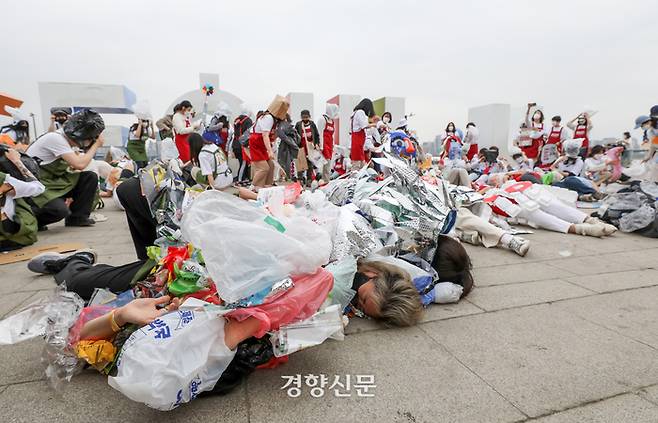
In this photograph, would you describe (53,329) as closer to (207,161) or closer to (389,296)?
(389,296)

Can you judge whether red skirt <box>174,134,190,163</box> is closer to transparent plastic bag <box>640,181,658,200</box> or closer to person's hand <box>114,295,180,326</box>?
person's hand <box>114,295,180,326</box>

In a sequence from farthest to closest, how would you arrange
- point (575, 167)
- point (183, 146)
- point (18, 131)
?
point (575, 167) < point (183, 146) < point (18, 131)

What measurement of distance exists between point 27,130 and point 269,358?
6.12 metres

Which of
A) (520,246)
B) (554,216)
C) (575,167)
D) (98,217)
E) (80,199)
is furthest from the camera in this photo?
(575,167)

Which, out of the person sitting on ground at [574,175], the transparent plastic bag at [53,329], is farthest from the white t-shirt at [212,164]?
the person sitting on ground at [574,175]

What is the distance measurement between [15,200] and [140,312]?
132 inches

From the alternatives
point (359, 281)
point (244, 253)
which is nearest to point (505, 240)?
point (359, 281)

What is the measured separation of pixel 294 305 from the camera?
1.42m

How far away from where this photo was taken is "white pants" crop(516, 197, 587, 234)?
4.41 meters

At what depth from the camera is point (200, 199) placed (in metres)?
1.71

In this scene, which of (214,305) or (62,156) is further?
(62,156)

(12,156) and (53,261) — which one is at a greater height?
(12,156)

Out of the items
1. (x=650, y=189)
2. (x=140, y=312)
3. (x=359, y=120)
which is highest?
(x=359, y=120)

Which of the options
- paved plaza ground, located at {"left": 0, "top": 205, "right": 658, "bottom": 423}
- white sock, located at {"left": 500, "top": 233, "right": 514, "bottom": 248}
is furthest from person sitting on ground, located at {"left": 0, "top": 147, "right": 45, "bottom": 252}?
white sock, located at {"left": 500, "top": 233, "right": 514, "bottom": 248}
